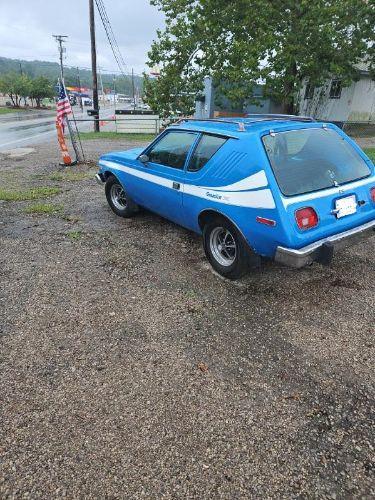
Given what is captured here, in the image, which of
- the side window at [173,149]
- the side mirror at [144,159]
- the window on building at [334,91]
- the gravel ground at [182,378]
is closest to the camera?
the gravel ground at [182,378]

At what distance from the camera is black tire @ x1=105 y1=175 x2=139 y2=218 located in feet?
18.4

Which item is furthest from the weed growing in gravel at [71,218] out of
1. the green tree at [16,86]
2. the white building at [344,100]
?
the green tree at [16,86]

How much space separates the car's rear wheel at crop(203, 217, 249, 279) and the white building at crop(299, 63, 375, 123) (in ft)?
68.2

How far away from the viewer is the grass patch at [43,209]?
628cm

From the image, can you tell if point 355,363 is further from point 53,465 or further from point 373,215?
point 53,465

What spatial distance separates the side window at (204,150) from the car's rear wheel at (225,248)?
67 cm

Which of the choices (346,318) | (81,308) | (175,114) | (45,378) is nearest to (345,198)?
(346,318)

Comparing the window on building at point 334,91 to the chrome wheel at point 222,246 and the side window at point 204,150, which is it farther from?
the chrome wheel at point 222,246

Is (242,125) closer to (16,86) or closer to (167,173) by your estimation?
(167,173)

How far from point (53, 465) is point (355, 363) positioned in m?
2.29

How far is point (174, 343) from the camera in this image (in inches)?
117

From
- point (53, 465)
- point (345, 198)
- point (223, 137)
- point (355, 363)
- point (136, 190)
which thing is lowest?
point (53, 465)

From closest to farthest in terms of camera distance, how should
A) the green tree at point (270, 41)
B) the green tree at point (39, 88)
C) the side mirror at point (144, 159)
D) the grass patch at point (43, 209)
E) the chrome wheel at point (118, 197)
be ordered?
the side mirror at point (144, 159) → the chrome wheel at point (118, 197) → the grass patch at point (43, 209) → the green tree at point (270, 41) → the green tree at point (39, 88)

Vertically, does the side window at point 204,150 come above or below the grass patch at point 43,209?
above
